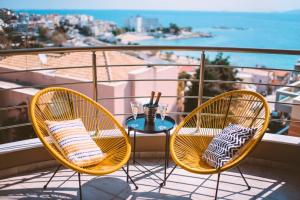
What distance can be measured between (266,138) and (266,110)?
2.29 ft

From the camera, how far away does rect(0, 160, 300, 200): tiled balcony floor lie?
2.39m

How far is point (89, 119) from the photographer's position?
296 centimetres

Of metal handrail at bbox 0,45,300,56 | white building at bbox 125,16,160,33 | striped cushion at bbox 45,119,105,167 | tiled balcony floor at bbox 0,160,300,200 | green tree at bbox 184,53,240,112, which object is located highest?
white building at bbox 125,16,160,33

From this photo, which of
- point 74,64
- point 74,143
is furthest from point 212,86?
point 74,143

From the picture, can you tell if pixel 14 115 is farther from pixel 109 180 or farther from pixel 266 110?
pixel 266 110

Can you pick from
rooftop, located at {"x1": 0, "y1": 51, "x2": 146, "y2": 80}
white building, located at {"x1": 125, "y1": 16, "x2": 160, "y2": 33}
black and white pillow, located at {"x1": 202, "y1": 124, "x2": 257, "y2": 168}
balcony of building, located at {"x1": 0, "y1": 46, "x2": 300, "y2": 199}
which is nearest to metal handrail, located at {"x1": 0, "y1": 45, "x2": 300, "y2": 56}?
balcony of building, located at {"x1": 0, "y1": 46, "x2": 300, "y2": 199}

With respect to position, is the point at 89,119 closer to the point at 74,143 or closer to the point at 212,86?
the point at 74,143

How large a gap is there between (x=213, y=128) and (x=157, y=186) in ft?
2.45

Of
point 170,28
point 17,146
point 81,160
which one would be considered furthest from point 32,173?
point 170,28

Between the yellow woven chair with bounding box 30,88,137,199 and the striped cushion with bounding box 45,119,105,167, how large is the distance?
0.05 meters

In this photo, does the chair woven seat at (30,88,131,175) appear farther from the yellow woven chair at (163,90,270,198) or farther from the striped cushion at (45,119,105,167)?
the yellow woven chair at (163,90,270,198)

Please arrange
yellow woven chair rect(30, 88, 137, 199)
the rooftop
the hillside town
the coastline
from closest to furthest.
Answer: yellow woven chair rect(30, 88, 137, 199) → the hillside town → the rooftop → the coastline

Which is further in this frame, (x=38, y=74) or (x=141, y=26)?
(x=141, y=26)

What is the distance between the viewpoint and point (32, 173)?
8.87 ft
